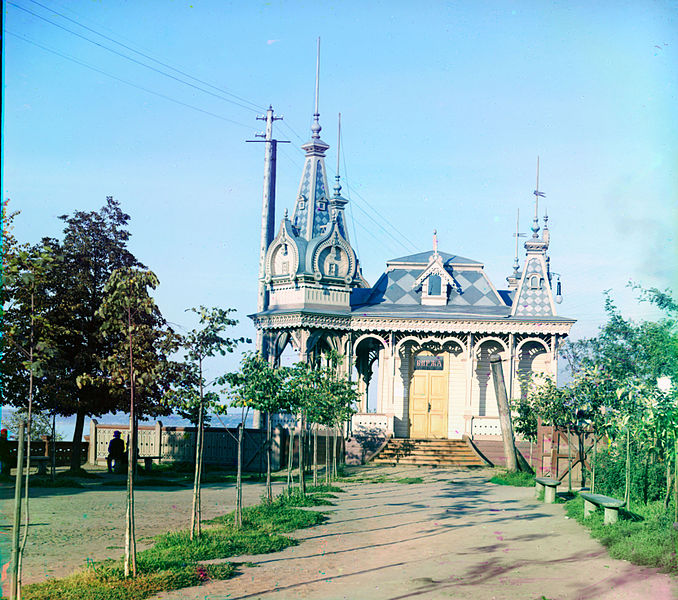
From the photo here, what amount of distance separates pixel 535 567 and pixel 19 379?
652 inches

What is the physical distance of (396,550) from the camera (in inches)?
533

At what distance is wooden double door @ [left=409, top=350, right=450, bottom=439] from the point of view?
34.6 meters

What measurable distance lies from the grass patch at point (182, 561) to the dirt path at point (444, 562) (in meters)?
0.31

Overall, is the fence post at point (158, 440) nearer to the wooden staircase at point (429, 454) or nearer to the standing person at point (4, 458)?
the standing person at point (4, 458)

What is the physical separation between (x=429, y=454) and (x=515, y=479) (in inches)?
266

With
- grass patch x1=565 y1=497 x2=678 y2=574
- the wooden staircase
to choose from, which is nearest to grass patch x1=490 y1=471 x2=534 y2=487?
the wooden staircase

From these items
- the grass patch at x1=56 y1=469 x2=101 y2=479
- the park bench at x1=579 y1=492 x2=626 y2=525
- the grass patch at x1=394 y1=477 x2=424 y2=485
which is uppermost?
the park bench at x1=579 y1=492 x2=626 y2=525

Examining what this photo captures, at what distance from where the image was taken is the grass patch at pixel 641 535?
38.5 ft

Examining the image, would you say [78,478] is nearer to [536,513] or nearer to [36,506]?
[36,506]

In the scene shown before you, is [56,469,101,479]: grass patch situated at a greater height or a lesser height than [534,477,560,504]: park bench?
lesser

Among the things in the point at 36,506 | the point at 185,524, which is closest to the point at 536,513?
the point at 185,524

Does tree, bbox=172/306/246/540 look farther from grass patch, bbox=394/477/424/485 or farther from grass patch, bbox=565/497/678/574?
grass patch, bbox=394/477/424/485

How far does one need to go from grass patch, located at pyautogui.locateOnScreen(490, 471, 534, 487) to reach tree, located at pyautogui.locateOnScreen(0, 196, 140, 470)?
1196 cm

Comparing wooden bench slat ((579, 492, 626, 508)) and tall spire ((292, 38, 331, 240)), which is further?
tall spire ((292, 38, 331, 240))
